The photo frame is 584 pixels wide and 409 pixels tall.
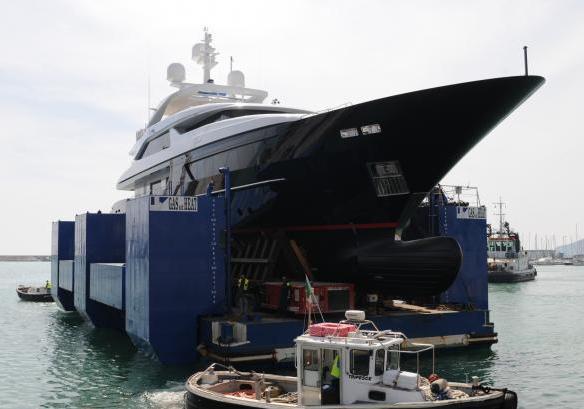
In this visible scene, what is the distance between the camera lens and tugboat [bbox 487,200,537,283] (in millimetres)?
67688

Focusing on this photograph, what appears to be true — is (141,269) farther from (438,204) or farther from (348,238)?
(438,204)

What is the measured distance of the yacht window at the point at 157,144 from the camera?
26.9m

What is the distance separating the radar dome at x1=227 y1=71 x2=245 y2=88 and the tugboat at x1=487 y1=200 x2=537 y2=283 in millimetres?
44453

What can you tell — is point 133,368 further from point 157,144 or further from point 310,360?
point 157,144

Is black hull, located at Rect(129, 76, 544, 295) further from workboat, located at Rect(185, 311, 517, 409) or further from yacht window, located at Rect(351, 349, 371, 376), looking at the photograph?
yacht window, located at Rect(351, 349, 371, 376)

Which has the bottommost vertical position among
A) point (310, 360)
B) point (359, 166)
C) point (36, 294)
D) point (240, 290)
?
point (36, 294)

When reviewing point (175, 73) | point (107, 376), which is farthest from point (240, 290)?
point (175, 73)

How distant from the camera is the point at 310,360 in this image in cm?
1134

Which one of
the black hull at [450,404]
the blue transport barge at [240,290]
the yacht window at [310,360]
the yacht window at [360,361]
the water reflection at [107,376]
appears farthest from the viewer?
the blue transport barge at [240,290]

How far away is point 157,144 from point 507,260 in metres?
Result: 54.2

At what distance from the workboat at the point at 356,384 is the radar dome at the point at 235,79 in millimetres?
22457

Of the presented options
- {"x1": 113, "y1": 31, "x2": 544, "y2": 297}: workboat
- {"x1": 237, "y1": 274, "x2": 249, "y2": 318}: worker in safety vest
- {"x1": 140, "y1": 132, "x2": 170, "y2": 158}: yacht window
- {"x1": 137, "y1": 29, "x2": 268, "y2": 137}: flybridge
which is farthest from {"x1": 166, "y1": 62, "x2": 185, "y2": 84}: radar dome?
{"x1": 237, "y1": 274, "x2": 249, "y2": 318}: worker in safety vest

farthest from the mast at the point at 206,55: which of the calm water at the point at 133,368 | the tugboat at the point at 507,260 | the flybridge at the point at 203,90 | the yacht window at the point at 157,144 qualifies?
the tugboat at the point at 507,260

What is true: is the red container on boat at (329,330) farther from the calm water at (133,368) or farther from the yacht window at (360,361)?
the calm water at (133,368)
